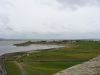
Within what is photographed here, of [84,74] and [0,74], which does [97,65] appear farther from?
[0,74]

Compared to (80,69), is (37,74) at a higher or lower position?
lower

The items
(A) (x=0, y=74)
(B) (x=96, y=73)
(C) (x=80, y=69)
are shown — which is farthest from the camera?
(A) (x=0, y=74)

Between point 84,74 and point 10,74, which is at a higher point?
point 84,74

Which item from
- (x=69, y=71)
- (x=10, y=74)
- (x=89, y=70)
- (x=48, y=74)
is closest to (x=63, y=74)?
(x=69, y=71)

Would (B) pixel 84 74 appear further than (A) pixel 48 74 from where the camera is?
No

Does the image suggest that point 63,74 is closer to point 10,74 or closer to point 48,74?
point 48,74

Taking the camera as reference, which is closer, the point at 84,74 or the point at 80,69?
the point at 84,74

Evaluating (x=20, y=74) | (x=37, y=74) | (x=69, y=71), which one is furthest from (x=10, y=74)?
(x=69, y=71)

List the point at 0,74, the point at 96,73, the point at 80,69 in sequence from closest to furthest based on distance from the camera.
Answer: the point at 96,73 → the point at 80,69 → the point at 0,74

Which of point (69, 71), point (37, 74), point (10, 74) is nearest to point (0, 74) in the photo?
point (10, 74)
